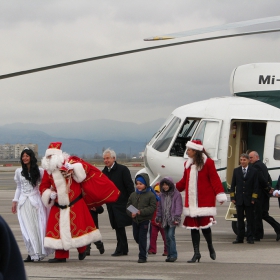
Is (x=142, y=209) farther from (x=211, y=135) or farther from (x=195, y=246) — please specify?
(x=211, y=135)

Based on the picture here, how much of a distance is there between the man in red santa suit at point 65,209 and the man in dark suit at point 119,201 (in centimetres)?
83

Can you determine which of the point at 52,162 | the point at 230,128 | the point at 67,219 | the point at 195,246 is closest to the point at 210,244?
the point at 195,246

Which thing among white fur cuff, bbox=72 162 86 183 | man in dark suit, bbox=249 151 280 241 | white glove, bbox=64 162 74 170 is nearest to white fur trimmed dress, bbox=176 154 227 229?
white fur cuff, bbox=72 162 86 183

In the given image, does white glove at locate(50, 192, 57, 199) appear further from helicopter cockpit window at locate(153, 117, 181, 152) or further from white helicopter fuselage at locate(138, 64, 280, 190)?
helicopter cockpit window at locate(153, 117, 181, 152)

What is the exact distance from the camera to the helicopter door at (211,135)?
13430mm

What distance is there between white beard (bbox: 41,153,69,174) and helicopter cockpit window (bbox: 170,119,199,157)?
17.0 feet

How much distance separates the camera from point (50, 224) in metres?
8.94

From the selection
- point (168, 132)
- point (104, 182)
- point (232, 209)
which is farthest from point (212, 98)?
point (104, 182)

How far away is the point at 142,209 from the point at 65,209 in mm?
1062

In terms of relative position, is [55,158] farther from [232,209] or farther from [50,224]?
[232,209]

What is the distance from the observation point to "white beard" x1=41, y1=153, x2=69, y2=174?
8.93 meters

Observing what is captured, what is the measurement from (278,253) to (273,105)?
457 cm

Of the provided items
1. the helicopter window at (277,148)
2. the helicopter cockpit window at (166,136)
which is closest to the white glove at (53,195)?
the helicopter cockpit window at (166,136)

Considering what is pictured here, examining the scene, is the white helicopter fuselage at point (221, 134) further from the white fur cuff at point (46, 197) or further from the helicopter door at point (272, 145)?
the white fur cuff at point (46, 197)
